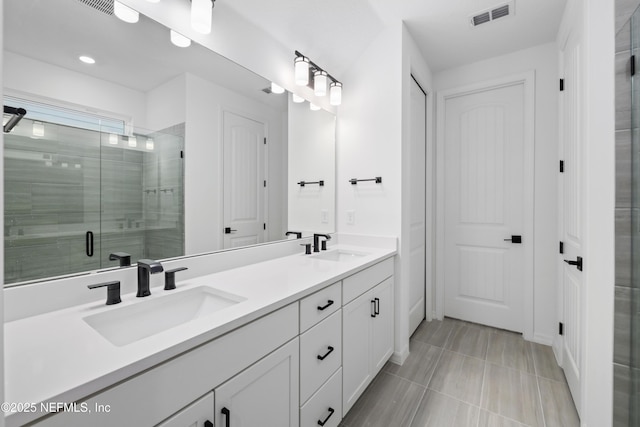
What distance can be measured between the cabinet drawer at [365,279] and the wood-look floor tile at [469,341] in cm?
94

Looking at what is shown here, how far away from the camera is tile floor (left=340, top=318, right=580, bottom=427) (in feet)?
5.22

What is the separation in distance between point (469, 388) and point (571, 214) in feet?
4.20

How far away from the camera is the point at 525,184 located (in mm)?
2500

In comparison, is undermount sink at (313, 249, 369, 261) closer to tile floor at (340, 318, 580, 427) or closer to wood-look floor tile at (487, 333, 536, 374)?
tile floor at (340, 318, 580, 427)

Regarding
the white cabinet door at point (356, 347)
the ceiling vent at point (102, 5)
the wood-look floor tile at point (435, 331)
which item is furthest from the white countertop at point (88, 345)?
the wood-look floor tile at point (435, 331)

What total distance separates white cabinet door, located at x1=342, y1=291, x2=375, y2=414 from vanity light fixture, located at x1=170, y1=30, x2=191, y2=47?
153 cm

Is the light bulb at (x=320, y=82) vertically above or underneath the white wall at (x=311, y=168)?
above

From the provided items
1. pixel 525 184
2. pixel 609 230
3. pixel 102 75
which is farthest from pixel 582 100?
pixel 102 75

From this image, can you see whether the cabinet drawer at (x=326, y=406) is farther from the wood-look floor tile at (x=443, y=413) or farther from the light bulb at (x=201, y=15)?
the light bulb at (x=201, y=15)

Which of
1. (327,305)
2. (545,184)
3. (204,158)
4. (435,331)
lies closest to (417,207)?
(545,184)

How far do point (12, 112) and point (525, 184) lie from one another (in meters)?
3.19

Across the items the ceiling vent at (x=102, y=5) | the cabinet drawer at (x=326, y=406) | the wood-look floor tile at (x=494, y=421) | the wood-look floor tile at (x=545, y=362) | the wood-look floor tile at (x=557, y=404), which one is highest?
the ceiling vent at (x=102, y=5)

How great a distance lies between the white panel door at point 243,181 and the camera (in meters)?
1.59

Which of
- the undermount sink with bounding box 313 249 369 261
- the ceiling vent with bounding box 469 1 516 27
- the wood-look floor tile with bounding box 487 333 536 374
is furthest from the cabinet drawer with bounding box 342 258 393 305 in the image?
the ceiling vent with bounding box 469 1 516 27
